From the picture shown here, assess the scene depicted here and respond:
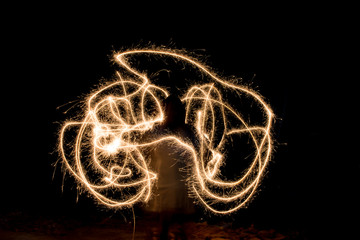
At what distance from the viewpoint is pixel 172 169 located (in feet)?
10.2

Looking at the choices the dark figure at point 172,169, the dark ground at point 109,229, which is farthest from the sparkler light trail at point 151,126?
the dark figure at point 172,169

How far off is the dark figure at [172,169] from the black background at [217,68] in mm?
1573

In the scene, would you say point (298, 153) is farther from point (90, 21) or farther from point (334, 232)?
point (90, 21)

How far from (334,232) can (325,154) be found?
1188 millimetres

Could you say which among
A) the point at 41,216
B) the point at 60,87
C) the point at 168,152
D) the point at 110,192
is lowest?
the point at 41,216

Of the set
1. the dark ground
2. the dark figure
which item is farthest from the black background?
the dark figure

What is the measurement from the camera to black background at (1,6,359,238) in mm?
4395

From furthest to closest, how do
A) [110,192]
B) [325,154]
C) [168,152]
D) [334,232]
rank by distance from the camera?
[110,192] → [325,154] → [334,232] → [168,152]

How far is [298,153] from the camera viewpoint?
181 inches

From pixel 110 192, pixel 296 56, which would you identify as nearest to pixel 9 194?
pixel 110 192

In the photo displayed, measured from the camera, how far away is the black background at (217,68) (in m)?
4.39

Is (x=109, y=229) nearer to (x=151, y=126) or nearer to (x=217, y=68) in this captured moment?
(x=151, y=126)

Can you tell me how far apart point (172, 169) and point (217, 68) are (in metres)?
2.18

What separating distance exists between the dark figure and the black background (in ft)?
5.16
